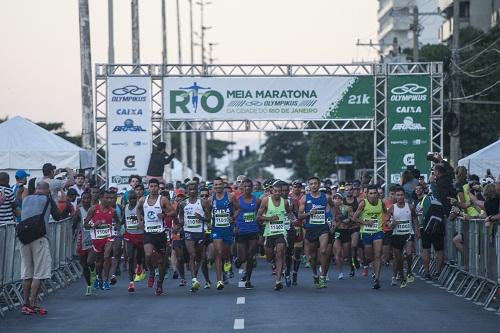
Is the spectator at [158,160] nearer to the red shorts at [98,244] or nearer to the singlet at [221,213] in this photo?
the red shorts at [98,244]

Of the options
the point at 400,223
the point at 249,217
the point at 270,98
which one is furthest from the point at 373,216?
the point at 270,98

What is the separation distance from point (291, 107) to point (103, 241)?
16.6 m

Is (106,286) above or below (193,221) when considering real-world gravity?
below

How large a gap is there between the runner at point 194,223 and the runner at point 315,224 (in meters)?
1.74

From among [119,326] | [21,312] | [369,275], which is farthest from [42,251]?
[369,275]

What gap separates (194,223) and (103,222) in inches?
64.2

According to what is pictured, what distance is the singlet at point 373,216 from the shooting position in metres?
23.1

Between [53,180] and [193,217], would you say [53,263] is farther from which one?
[193,217]

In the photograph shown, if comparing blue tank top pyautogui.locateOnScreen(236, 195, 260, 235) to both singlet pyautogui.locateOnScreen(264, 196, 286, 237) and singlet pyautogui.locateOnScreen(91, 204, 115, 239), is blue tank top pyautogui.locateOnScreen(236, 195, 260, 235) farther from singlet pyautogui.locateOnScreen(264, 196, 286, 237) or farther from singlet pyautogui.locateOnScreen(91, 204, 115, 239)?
singlet pyautogui.locateOnScreen(91, 204, 115, 239)

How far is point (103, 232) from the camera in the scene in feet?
74.1

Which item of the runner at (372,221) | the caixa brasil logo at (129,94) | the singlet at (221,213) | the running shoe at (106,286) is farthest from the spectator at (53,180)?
the caixa brasil logo at (129,94)

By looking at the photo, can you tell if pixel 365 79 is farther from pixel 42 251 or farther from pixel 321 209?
pixel 42 251

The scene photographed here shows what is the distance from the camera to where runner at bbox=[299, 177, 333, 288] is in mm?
22578

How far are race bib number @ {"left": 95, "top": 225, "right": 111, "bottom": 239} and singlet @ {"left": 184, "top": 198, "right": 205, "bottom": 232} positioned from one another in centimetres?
140
